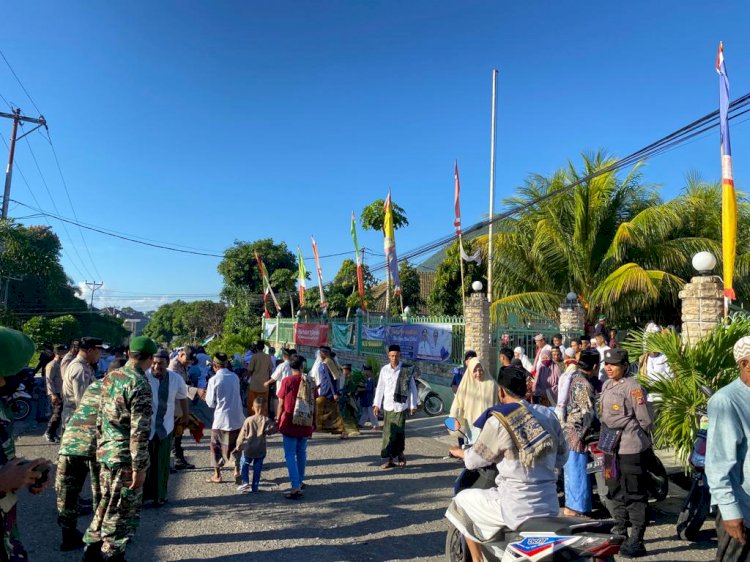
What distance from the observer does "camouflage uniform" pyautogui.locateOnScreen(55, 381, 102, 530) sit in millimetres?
4688

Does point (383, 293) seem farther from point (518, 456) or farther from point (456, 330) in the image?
point (518, 456)

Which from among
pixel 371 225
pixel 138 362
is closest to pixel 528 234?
pixel 371 225

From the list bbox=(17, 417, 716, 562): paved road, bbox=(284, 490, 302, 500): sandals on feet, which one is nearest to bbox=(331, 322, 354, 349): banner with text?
bbox=(17, 417, 716, 562): paved road

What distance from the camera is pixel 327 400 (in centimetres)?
1061

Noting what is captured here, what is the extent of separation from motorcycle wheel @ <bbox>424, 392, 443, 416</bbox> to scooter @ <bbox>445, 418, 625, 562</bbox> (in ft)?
31.3

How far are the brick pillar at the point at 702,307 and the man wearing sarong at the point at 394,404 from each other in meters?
4.20

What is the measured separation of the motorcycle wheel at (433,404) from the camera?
42.6 ft

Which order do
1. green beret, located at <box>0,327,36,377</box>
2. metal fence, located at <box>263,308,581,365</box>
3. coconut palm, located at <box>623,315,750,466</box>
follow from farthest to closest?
metal fence, located at <box>263,308,581,365</box>
coconut palm, located at <box>623,315,750,466</box>
green beret, located at <box>0,327,36,377</box>

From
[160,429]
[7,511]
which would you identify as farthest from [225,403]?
[7,511]

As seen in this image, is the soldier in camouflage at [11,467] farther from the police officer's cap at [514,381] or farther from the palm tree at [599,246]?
the palm tree at [599,246]

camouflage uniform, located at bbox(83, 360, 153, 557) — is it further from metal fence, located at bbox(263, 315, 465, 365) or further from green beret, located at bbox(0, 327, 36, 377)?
metal fence, located at bbox(263, 315, 465, 365)

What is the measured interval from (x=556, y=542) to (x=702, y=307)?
22.0 ft

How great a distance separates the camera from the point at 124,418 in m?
4.29

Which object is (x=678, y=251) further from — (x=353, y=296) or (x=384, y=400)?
(x=353, y=296)
